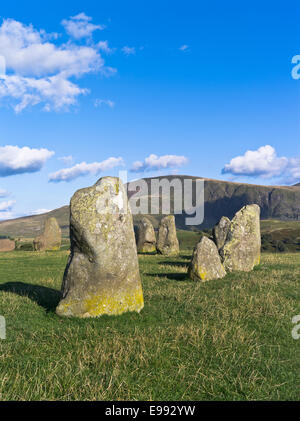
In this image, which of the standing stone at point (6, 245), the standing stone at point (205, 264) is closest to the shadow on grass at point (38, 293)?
the standing stone at point (205, 264)

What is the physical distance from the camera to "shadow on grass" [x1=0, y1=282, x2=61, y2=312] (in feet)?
37.1

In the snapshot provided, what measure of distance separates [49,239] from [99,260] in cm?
2884

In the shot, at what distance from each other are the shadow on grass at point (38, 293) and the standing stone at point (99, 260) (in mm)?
1266

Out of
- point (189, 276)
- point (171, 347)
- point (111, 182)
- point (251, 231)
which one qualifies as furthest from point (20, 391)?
point (251, 231)

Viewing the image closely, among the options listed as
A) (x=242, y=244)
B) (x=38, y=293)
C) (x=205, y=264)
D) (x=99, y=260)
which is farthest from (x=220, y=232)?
(x=99, y=260)

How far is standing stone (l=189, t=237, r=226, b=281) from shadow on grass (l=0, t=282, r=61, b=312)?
563 cm

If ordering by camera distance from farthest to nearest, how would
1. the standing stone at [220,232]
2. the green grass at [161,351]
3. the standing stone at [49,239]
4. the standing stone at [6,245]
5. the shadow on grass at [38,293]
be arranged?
the standing stone at [6,245] → the standing stone at [49,239] → the standing stone at [220,232] → the shadow on grass at [38,293] → the green grass at [161,351]

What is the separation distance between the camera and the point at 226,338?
7863mm

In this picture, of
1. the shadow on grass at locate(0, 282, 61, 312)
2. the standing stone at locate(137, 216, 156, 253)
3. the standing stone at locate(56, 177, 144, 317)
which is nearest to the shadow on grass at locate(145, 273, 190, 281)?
the shadow on grass at locate(0, 282, 61, 312)

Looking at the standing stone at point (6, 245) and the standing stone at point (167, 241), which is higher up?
the standing stone at point (167, 241)

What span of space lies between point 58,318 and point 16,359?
2718mm

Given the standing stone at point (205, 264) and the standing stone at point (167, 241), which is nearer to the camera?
the standing stone at point (205, 264)

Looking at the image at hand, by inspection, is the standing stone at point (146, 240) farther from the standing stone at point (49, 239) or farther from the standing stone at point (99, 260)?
the standing stone at point (99, 260)

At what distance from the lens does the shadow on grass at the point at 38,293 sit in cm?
1130
